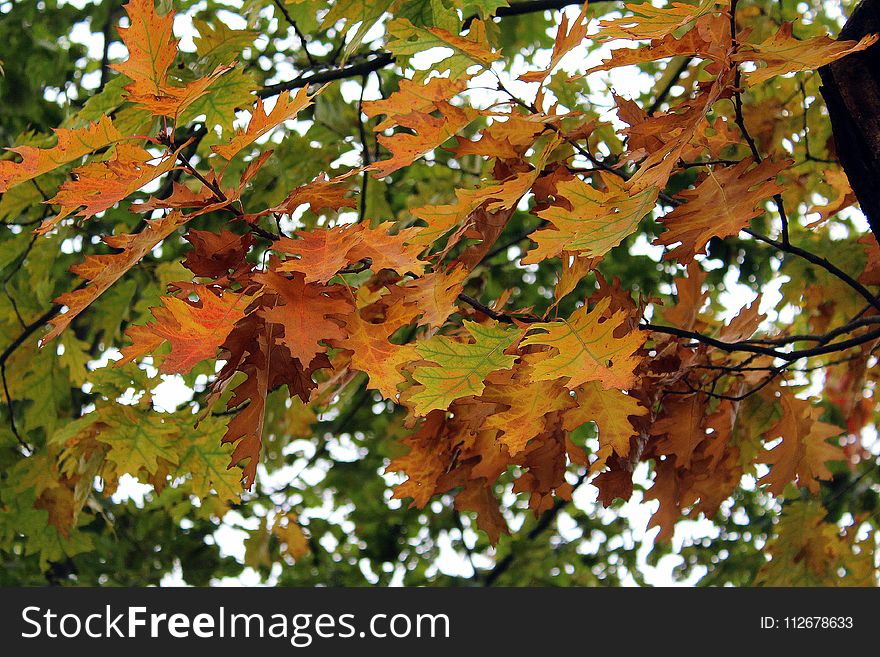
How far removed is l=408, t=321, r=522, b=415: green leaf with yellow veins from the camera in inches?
52.1

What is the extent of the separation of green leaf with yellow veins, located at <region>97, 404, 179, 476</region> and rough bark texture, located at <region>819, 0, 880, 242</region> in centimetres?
162

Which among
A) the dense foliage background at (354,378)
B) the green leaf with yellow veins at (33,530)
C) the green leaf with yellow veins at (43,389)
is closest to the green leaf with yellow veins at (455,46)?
the dense foliage background at (354,378)

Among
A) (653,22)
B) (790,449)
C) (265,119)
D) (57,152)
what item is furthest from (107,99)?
(790,449)

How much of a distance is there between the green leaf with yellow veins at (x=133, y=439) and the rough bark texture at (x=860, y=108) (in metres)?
1.62

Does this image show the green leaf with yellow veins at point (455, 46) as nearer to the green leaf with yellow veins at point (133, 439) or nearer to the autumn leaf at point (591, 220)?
the autumn leaf at point (591, 220)

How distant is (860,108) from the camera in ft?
4.83

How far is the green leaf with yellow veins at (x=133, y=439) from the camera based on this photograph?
85.6 inches

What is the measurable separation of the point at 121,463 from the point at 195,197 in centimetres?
111

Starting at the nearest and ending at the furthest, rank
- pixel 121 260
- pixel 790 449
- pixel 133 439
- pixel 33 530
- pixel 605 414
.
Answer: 1. pixel 121 260
2. pixel 605 414
3. pixel 790 449
4. pixel 133 439
5. pixel 33 530

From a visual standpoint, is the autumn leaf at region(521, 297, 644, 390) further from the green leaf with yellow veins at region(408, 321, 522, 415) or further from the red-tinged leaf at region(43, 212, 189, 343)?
the red-tinged leaf at region(43, 212, 189, 343)

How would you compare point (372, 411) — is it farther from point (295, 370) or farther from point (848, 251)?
point (295, 370)

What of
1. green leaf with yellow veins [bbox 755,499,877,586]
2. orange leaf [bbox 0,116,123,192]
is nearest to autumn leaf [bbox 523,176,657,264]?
orange leaf [bbox 0,116,123,192]

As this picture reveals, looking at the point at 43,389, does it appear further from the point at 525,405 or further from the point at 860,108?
the point at 860,108

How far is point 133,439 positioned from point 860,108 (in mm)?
1756
